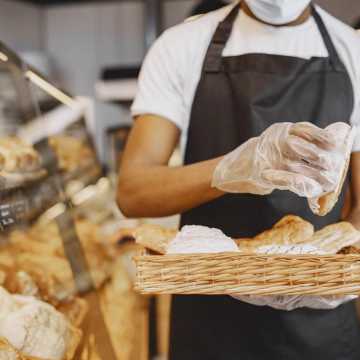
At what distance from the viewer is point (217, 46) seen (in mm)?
1693

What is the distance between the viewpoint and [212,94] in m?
1.68

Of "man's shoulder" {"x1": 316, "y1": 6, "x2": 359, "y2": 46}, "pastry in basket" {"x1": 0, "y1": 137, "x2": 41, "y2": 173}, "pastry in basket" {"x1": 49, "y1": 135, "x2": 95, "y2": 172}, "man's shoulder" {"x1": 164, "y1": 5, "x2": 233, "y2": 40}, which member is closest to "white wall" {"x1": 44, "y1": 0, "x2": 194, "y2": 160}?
"pastry in basket" {"x1": 49, "y1": 135, "x2": 95, "y2": 172}

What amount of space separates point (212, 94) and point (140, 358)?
1.01m

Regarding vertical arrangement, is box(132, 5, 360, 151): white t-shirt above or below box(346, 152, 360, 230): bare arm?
above

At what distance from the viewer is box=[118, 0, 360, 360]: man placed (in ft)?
5.35

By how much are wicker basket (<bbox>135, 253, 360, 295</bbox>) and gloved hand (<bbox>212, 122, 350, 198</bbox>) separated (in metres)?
0.13

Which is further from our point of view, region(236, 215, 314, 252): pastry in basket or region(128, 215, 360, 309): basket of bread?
region(236, 215, 314, 252): pastry in basket

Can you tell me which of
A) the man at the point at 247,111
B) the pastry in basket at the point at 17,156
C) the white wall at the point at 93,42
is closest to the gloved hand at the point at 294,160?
the man at the point at 247,111

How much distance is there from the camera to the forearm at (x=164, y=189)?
140 cm

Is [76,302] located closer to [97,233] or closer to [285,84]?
[285,84]

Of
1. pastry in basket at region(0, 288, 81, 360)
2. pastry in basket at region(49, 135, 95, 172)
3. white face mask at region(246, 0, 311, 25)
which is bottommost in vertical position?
pastry in basket at region(49, 135, 95, 172)

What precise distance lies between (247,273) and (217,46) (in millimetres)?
762

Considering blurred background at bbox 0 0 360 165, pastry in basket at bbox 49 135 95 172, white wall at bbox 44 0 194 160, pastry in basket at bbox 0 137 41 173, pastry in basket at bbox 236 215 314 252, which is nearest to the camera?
pastry in basket at bbox 236 215 314 252

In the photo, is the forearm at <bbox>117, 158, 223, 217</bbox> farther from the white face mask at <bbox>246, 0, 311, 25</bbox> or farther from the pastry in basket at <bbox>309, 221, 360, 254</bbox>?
the white face mask at <bbox>246, 0, 311, 25</bbox>
